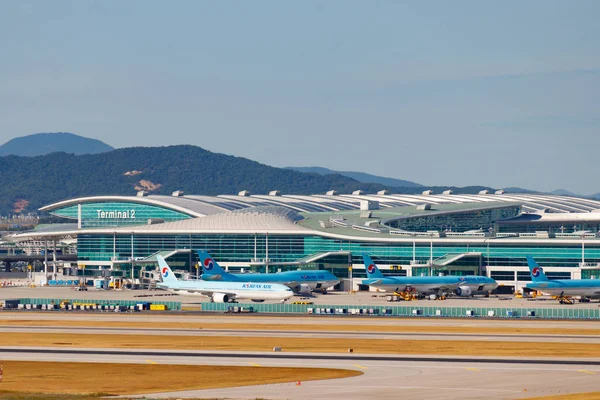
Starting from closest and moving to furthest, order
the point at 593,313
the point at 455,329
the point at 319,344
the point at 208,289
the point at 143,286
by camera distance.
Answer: the point at 319,344
the point at 455,329
the point at 593,313
the point at 208,289
the point at 143,286

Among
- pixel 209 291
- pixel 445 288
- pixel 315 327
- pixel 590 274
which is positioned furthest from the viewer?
pixel 590 274

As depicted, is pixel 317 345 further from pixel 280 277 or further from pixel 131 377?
pixel 280 277

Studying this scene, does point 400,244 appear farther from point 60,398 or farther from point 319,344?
point 60,398

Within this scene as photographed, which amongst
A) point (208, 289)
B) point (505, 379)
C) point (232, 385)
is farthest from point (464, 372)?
point (208, 289)

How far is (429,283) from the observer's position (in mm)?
156875

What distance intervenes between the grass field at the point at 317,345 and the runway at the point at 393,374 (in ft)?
14.4

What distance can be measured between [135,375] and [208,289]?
2860 inches

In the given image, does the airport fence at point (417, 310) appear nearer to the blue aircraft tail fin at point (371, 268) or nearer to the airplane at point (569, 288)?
the airplane at point (569, 288)

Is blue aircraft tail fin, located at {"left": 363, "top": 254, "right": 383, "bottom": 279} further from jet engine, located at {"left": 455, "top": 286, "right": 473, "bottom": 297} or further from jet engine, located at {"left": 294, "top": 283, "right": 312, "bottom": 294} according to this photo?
jet engine, located at {"left": 455, "top": 286, "right": 473, "bottom": 297}

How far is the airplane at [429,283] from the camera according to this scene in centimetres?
15525

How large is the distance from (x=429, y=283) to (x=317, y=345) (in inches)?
2629

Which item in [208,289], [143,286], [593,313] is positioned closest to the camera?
[593,313]

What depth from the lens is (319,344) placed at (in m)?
93.0

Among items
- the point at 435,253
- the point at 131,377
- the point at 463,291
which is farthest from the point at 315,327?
the point at 435,253
